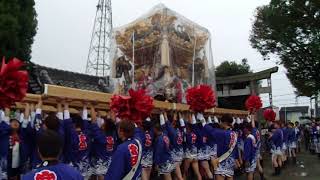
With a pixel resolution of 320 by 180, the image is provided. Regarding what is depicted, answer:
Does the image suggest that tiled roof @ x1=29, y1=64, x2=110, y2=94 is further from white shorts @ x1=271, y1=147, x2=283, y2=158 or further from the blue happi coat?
the blue happi coat

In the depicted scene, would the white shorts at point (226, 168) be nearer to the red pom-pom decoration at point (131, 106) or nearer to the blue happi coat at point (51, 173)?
the red pom-pom decoration at point (131, 106)

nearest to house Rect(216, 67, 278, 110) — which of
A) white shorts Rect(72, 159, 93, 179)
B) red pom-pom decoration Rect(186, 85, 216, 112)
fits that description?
red pom-pom decoration Rect(186, 85, 216, 112)

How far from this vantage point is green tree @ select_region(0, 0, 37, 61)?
14406mm

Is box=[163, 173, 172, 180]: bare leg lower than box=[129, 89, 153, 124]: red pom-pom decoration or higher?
lower

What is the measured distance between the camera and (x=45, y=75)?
16.3 m

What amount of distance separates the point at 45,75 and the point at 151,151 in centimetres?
712

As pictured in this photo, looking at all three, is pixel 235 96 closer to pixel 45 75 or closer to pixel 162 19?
pixel 162 19

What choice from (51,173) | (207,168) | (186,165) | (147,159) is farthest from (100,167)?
(51,173)

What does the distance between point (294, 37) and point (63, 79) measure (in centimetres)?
1165

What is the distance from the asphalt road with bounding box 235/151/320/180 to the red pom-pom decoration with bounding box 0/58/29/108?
10.0 metres

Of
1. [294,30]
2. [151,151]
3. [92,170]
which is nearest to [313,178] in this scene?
[151,151]

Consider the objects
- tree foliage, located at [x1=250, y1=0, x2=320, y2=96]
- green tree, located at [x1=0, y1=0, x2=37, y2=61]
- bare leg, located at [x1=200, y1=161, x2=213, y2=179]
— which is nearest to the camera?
bare leg, located at [x1=200, y1=161, x2=213, y2=179]

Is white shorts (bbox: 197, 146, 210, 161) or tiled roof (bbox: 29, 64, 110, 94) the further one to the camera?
tiled roof (bbox: 29, 64, 110, 94)

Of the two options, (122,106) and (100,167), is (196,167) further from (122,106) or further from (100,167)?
(122,106)
